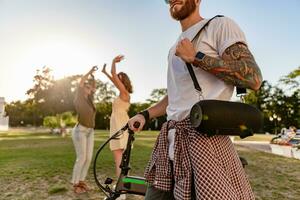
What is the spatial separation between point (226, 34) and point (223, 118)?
0.45 meters

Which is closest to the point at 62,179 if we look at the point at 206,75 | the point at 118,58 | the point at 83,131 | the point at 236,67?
the point at 83,131

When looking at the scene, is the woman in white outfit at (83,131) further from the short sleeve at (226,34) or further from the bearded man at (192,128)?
the short sleeve at (226,34)

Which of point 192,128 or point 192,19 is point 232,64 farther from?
point 192,19

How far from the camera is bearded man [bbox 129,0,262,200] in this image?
1663mm

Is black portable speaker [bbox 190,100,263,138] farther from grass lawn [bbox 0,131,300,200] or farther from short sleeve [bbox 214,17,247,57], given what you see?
grass lawn [bbox 0,131,300,200]

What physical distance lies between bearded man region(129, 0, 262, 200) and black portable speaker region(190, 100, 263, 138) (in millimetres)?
98

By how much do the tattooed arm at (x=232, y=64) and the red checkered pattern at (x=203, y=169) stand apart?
0.31m

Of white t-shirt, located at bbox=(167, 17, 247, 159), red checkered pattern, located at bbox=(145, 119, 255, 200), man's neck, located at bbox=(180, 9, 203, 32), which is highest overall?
man's neck, located at bbox=(180, 9, 203, 32)

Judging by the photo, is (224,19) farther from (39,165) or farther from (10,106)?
(10,106)

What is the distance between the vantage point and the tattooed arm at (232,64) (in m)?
1.66

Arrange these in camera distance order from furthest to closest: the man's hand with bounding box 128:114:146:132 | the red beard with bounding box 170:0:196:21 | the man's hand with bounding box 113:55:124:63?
1. the man's hand with bounding box 113:55:124:63
2. the man's hand with bounding box 128:114:146:132
3. the red beard with bounding box 170:0:196:21

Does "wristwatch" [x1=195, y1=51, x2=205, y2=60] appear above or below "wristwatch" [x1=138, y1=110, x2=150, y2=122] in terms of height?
above

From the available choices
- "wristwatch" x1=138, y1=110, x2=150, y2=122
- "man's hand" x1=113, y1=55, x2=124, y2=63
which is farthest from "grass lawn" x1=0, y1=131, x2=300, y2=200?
"wristwatch" x1=138, y1=110, x2=150, y2=122

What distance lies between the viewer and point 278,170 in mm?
11781
